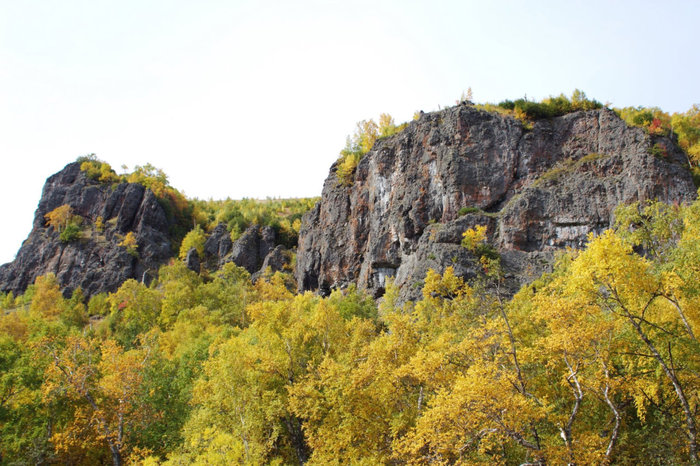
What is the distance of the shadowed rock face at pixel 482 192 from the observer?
4447 cm

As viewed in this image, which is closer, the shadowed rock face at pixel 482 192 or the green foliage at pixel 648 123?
the shadowed rock face at pixel 482 192

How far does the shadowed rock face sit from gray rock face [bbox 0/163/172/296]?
33645 millimetres

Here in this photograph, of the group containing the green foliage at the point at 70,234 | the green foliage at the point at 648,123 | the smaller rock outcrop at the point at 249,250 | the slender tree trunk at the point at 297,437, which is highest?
the green foliage at the point at 648,123

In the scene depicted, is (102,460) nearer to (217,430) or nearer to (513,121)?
(217,430)

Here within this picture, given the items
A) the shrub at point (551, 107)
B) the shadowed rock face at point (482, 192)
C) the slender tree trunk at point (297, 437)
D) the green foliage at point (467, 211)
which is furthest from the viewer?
the shrub at point (551, 107)

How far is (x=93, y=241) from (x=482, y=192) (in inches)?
2706

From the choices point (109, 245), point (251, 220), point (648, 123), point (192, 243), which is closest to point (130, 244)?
point (109, 245)

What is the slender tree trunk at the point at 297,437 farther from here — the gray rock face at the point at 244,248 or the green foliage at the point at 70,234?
the green foliage at the point at 70,234

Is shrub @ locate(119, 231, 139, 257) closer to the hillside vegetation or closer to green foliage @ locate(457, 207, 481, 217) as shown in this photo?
the hillside vegetation

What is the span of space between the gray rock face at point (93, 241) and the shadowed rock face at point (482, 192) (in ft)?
110

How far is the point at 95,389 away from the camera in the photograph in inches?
906

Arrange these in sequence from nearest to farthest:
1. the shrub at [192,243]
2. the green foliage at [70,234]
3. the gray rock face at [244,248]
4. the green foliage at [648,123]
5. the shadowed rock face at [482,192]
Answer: the shadowed rock face at [482,192] < the green foliage at [648,123] < the gray rock face at [244,248] < the green foliage at [70,234] < the shrub at [192,243]

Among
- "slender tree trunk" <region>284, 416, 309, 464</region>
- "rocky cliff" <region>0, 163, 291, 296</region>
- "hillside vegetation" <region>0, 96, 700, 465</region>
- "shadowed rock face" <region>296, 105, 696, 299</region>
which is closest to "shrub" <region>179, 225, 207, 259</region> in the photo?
"rocky cliff" <region>0, 163, 291, 296</region>

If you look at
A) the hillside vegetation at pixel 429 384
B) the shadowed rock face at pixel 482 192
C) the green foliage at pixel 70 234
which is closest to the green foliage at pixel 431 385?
the hillside vegetation at pixel 429 384
